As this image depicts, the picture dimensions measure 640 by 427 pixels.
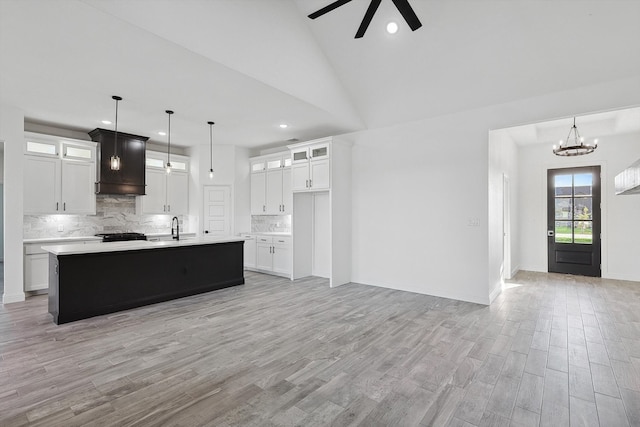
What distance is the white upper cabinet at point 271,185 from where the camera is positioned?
6875 millimetres

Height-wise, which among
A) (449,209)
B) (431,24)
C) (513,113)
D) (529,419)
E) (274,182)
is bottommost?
(529,419)

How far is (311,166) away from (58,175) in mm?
4463

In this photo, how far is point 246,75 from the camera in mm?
3689

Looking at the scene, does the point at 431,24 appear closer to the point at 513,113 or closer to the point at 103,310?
the point at 513,113

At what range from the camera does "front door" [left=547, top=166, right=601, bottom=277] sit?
666cm

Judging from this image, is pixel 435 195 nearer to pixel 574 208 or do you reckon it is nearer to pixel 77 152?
pixel 574 208

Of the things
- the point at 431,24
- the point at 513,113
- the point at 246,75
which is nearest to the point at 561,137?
the point at 513,113

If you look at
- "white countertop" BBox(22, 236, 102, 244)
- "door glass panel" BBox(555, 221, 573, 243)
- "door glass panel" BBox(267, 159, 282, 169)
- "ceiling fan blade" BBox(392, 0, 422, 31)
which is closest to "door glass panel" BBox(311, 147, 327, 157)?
"door glass panel" BBox(267, 159, 282, 169)

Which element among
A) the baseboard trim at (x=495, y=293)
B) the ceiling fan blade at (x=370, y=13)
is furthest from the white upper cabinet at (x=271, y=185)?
the baseboard trim at (x=495, y=293)

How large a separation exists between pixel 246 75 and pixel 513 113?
3.61 meters

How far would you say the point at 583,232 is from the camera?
6.78 meters

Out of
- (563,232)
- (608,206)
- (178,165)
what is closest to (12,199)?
(178,165)

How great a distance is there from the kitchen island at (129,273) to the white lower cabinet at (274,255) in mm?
1130

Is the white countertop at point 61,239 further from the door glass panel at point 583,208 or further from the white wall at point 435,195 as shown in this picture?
the door glass panel at point 583,208
